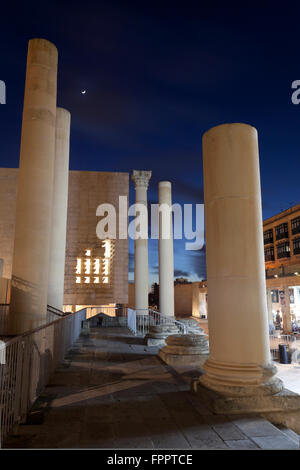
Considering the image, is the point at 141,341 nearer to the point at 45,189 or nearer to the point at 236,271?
the point at 45,189

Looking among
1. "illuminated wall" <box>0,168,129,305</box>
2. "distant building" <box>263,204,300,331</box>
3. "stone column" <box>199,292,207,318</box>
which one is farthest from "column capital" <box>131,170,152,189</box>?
"stone column" <box>199,292,207,318</box>

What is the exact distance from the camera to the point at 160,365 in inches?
532

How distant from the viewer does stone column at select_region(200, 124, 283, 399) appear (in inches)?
332

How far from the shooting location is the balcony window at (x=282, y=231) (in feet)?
283

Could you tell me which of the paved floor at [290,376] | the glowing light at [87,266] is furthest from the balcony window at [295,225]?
the paved floor at [290,376]

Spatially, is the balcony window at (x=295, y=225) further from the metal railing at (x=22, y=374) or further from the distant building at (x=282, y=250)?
the metal railing at (x=22, y=374)

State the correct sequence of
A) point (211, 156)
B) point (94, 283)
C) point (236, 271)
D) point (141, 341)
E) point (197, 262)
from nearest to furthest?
point (236, 271), point (211, 156), point (141, 341), point (94, 283), point (197, 262)

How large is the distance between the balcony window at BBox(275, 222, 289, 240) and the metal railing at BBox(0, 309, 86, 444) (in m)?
84.2

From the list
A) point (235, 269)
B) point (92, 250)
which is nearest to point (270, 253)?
point (92, 250)

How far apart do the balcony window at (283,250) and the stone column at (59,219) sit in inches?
2913

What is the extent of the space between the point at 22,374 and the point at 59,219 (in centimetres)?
1696

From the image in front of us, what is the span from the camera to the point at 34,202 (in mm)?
16875

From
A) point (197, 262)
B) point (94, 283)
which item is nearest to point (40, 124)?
point (94, 283)

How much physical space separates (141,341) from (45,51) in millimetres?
17342
